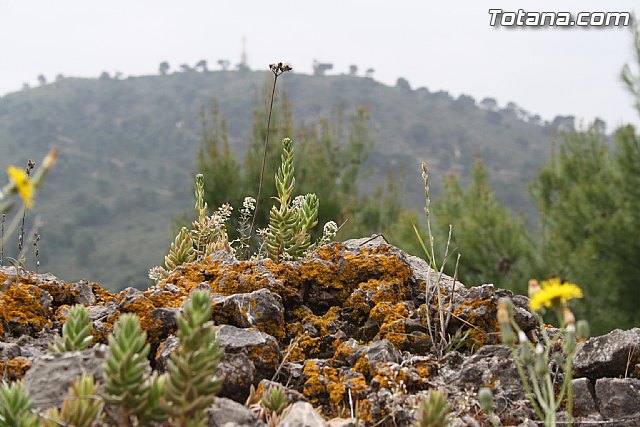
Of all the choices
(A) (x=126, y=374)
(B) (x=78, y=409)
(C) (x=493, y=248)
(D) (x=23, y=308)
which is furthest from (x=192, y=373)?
(C) (x=493, y=248)

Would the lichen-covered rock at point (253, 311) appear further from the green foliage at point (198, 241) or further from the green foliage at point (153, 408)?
the green foliage at point (198, 241)

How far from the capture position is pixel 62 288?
2.91 metres

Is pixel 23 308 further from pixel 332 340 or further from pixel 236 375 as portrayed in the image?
pixel 332 340

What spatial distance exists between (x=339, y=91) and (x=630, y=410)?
104659 mm

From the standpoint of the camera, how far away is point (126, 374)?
1578mm

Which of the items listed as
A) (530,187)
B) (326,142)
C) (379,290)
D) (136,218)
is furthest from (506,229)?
(136,218)

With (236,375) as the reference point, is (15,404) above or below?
above

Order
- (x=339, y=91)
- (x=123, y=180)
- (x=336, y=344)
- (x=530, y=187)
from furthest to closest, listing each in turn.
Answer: (x=339, y=91) → (x=123, y=180) → (x=530, y=187) → (x=336, y=344)

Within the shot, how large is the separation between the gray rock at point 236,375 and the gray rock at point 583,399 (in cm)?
111

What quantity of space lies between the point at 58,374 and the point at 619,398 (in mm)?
1772

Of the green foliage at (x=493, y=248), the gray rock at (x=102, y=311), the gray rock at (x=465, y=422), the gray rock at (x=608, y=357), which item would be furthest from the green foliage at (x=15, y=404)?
the green foliage at (x=493, y=248)

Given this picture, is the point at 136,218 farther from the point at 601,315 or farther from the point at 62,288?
the point at 62,288

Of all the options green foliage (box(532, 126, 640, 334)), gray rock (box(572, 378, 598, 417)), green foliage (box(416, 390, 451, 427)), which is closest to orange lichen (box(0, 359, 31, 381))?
green foliage (box(416, 390, 451, 427))

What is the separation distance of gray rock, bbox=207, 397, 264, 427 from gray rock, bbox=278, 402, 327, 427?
0.08 meters
